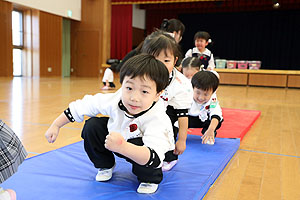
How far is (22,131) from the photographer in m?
2.06

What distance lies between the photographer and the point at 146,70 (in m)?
1.02

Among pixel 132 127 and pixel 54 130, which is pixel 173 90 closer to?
pixel 132 127

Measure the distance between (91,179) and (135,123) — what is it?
1.12 ft

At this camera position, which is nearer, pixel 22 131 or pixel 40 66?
pixel 22 131

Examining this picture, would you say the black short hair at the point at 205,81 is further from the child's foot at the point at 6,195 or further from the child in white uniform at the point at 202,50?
the child in white uniform at the point at 202,50

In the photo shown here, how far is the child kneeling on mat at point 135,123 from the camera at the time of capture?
3.29 feet

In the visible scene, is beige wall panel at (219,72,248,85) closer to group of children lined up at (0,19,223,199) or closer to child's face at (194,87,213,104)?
child's face at (194,87,213,104)

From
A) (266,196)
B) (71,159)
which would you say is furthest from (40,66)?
(266,196)

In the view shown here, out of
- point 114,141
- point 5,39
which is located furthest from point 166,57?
point 5,39

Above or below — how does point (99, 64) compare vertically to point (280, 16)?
below

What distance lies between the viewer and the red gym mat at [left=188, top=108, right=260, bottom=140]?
214cm

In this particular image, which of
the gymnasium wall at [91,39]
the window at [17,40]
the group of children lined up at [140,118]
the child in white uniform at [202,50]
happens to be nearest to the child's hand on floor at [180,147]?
the group of children lined up at [140,118]

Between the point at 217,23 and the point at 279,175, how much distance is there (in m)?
11.5

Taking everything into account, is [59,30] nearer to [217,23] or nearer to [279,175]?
[217,23]
